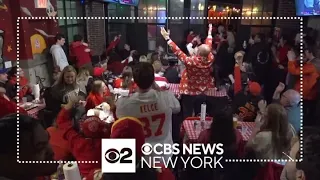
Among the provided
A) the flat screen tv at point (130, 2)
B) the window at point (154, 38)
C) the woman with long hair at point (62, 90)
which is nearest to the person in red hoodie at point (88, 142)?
the woman with long hair at point (62, 90)

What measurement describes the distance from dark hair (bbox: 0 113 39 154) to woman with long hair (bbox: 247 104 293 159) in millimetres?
959

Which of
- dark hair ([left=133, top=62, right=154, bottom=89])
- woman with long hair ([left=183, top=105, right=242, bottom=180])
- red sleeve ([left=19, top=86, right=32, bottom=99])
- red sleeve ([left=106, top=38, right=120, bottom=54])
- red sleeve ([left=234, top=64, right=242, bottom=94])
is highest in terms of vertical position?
red sleeve ([left=106, top=38, right=120, bottom=54])

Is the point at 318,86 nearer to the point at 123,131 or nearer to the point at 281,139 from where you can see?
the point at 281,139

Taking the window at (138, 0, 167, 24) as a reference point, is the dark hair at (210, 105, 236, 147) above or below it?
below

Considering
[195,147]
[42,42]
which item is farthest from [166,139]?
[42,42]

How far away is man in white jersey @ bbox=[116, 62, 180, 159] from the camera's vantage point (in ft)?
3.82

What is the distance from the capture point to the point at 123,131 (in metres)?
0.87

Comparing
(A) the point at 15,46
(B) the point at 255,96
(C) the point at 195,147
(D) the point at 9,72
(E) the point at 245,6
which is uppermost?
(E) the point at 245,6

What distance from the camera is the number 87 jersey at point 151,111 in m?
1.17

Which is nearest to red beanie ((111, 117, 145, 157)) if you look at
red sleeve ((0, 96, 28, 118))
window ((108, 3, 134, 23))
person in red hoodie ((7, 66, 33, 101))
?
red sleeve ((0, 96, 28, 118))

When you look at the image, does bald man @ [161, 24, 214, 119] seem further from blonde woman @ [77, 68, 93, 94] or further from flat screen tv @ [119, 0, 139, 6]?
flat screen tv @ [119, 0, 139, 6]

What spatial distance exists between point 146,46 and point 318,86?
299 cm

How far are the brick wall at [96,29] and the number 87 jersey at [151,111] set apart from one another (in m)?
2.77

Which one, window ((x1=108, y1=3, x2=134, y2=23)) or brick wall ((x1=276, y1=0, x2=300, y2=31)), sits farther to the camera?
window ((x1=108, y1=3, x2=134, y2=23))
